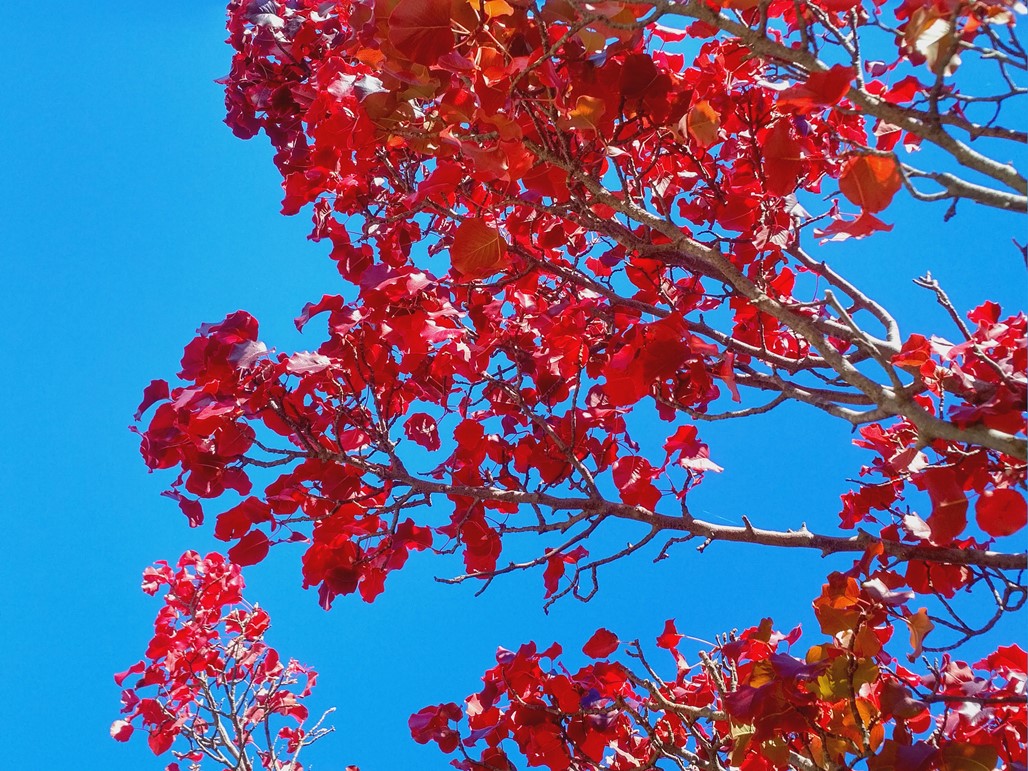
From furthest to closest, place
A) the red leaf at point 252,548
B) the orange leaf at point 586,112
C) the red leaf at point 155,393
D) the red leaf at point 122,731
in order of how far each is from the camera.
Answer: the red leaf at point 122,731
the red leaf at point 252,548
the red leaf at point 155,393
the orange leaf at point 586,112

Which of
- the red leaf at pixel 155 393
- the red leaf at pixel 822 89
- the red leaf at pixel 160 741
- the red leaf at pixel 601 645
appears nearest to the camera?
the red leaf at pixel 822 89

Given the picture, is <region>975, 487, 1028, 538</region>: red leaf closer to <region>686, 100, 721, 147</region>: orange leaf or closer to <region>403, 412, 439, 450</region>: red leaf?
<region>686, 100, 721, 147</region>: orange leaf

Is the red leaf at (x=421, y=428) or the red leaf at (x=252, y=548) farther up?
the red leaf at (x=421, y=428)

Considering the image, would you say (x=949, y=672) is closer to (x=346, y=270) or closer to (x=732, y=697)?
(x=732, y=697)

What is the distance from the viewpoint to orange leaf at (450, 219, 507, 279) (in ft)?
4.93

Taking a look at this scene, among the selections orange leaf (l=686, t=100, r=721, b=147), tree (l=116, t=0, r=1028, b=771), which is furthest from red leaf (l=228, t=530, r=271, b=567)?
orange leaf (l=686, t=100, r=721, b=147)

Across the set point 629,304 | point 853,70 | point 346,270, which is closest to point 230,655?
point 346,270

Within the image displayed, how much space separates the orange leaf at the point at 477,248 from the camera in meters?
1.50

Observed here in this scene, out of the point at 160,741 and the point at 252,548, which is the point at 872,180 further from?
the point at 160,741

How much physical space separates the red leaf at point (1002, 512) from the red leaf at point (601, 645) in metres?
1.05

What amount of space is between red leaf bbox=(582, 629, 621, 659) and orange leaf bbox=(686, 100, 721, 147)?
4.27 feet

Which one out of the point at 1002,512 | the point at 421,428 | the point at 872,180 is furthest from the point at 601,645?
the point at 872,180

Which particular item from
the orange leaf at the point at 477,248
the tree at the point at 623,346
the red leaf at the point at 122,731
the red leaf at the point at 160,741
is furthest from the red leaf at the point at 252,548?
the red leaf at the point at 122,731

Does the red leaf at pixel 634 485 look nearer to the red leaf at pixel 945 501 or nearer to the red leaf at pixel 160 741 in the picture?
the red leaf at pixel 945 501
